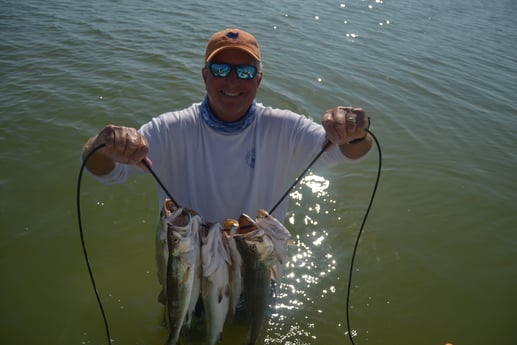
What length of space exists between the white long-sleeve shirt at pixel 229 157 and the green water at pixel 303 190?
6.22 ft

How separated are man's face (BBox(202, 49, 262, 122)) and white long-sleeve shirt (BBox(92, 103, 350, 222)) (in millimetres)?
219

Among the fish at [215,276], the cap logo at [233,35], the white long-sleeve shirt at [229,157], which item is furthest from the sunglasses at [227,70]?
the fish at [215,276]

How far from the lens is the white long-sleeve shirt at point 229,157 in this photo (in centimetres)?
354

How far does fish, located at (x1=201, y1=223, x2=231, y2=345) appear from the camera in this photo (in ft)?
10.0

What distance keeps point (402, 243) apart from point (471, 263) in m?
1.05

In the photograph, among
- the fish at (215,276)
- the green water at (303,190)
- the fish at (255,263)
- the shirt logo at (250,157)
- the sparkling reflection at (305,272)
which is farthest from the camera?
the green water at (303,190)

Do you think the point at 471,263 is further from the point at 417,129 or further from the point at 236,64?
the point at 236,64

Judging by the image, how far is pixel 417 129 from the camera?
948 cm

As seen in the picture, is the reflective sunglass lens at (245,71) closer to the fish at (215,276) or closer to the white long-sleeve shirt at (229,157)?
the white long-sleeve shirt at (229,157)

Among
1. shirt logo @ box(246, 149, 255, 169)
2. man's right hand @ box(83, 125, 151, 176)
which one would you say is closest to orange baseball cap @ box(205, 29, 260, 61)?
shirt logo @ box(246, 149, 255, 169)

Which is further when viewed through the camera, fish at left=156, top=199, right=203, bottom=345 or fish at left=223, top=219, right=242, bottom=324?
fish at left=223, top=219, right=242, bottom=324

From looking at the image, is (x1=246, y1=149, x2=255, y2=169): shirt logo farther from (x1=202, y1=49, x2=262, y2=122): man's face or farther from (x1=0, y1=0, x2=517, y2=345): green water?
(x1=0, y1=0, x2=517, y2=345): green water

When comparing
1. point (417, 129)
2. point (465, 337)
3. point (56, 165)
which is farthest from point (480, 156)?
point (56, 165)

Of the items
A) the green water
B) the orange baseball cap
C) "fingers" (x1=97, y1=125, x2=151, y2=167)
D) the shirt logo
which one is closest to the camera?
"fingers" (x1=97, y1=125, x2=151, y2=167)
